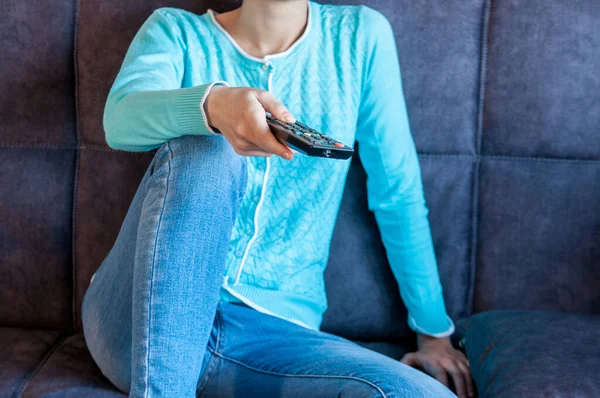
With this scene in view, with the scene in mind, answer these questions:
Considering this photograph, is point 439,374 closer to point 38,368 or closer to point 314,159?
point 314,159

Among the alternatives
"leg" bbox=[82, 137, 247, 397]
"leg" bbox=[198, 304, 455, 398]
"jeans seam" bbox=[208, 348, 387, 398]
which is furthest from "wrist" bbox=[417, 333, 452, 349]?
"leg" bbox=[82, 137, 247, 397]

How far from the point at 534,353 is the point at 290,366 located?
362mm

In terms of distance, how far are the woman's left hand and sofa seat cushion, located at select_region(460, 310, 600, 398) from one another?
0.04m

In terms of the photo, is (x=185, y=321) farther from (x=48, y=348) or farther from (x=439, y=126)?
(x=439, y=126)

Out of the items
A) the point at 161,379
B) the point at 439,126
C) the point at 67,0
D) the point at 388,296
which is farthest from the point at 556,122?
the point at 67,0

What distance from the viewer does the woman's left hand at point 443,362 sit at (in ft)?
3.46

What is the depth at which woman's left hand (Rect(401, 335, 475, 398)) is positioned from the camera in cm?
105

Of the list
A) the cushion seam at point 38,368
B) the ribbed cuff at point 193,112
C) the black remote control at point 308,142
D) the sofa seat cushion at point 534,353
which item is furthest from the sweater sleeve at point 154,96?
the sofa seat cushion at point 534,353

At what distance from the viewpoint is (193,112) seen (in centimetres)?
80

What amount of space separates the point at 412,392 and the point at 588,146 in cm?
67

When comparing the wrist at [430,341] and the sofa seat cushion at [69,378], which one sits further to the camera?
the wrist at [430,341]

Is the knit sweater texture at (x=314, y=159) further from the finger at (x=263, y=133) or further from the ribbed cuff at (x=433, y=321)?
the finger at (x=263, y=133)

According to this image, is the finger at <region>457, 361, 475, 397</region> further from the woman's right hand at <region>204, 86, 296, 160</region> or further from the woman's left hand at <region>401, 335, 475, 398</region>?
the woman's right hand at <region>204, 86, 296, 160</region>

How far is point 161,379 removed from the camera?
0.75 m
